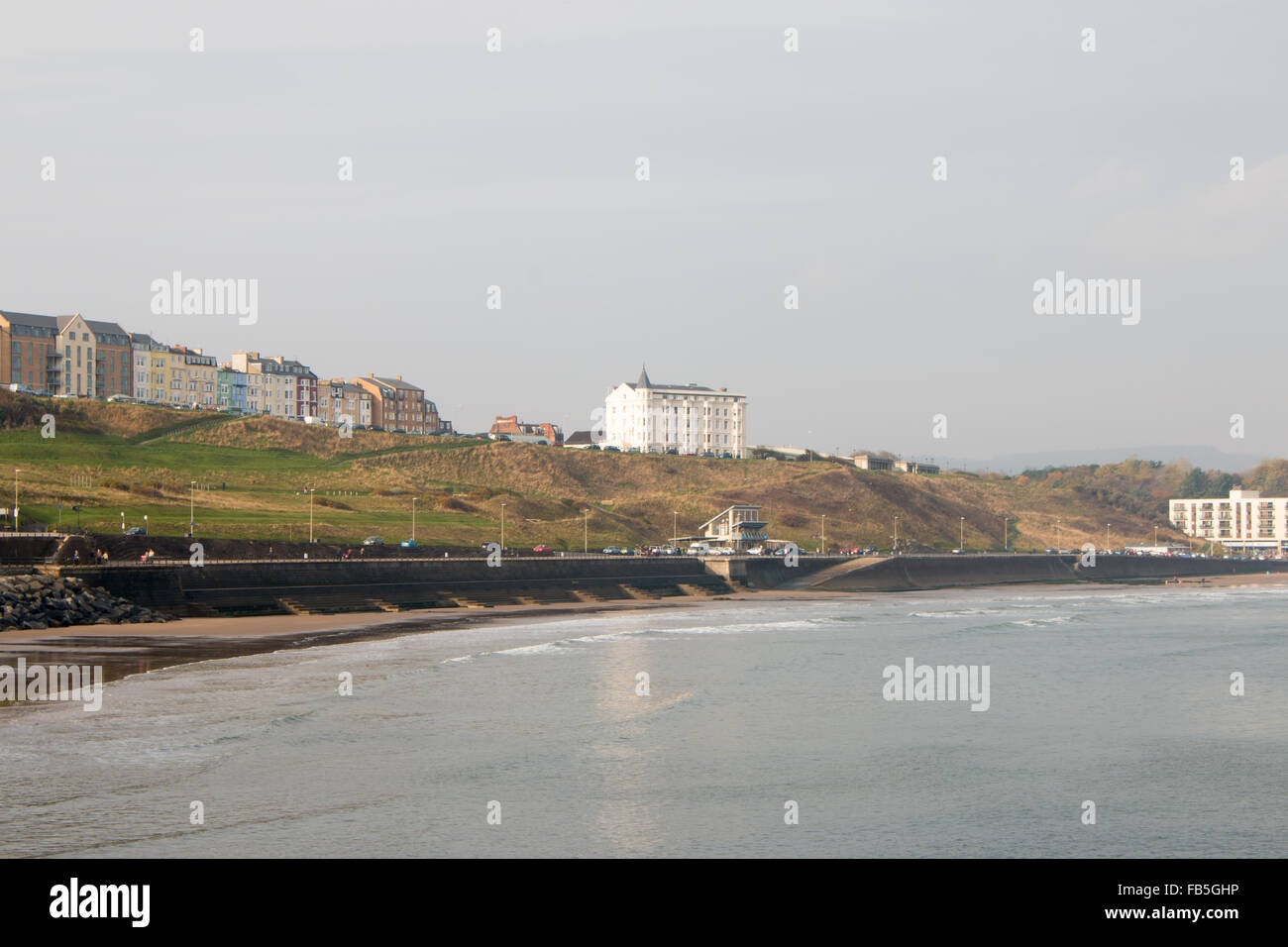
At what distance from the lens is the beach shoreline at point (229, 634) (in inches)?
1943

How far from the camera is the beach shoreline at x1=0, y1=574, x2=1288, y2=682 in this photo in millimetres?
49344

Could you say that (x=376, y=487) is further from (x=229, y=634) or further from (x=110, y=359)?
(x=229, y=634)

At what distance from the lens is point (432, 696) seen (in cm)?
4169

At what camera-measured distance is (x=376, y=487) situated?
146125 mm

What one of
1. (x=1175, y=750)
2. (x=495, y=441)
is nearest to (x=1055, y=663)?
(x=1175, y=750)

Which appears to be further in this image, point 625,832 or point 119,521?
point 119,521

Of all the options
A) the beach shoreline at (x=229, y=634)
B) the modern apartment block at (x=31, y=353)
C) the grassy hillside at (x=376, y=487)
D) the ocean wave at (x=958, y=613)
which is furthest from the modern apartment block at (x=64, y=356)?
the ocean wave at (x=958, y=613)

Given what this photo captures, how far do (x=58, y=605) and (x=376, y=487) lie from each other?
276ft

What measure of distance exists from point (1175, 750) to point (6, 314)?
18143 centimetres

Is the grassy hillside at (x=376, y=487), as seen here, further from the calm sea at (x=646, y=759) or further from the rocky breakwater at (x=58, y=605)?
the calm sea at (x=646, y=759)

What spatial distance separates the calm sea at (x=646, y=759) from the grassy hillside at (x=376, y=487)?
59894mm

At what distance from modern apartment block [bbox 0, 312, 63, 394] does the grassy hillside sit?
64.3 feet
